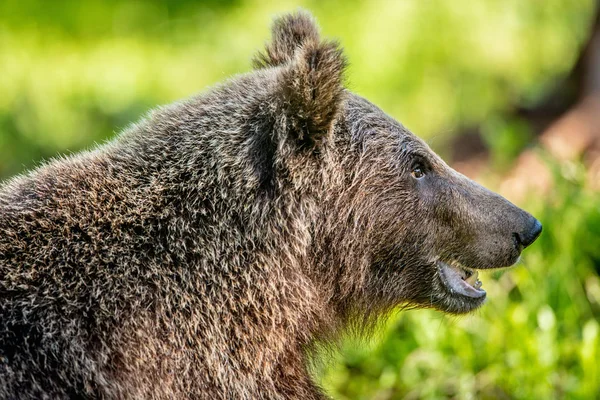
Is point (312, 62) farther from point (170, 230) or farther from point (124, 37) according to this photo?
point (124, 37)

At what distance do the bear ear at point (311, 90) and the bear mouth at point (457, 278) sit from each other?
2.91 ft

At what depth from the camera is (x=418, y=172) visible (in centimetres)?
396

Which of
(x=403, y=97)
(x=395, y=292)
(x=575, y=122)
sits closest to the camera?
(x=395, y=292)

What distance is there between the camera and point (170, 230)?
3.46m

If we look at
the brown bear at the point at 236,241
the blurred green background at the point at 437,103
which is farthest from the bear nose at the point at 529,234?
the blurred green background at the point at 437,103

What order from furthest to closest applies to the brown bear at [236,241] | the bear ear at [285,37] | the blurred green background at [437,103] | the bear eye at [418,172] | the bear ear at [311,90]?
the blurred green background at [437,103] → the bear ear at [285,37] → the bear eye at [418,172] → the bear ear at [311,90] → the brown bear at [236,241]

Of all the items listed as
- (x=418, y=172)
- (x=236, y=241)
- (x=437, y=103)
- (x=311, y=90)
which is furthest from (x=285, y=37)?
(x=437, y=103)

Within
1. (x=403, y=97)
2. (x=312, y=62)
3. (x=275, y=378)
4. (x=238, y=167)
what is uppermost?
(x=312, y=62)

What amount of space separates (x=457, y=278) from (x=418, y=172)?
54 centimetres

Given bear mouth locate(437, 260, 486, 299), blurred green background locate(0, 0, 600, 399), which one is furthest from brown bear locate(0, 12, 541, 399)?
blurred green background locate(0, 0, 600, 399)

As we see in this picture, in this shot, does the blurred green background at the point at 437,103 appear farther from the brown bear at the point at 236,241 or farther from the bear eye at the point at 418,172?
the bear eye at the point at 418,172

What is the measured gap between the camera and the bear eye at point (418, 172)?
3947 millimetres

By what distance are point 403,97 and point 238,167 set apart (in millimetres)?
7524

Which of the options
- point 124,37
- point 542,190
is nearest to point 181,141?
point 542,190
